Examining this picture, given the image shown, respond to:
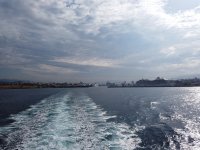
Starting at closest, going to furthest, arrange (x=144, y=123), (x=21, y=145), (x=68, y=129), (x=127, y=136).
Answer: (x=21, y=145), (x=127, y=136), (x=68, y=129), (x=144, y=123)

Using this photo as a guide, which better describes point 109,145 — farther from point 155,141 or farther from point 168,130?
point 168,130

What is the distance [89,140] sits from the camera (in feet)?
71.6

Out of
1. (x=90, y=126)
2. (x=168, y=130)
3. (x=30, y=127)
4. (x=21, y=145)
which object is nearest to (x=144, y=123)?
(x=168, y=130)

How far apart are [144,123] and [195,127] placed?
584cm

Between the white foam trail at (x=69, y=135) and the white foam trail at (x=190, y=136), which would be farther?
the white foam trail at (x=190, y=136)

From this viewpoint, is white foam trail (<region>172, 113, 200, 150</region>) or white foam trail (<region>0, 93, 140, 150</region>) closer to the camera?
white foam trail (<region>0, 93, 140, 150</region>)

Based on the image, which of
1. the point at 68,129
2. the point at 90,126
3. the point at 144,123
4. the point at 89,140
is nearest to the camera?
the point at 89,140

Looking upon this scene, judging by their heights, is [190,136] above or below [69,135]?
below

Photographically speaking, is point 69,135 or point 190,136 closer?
point 69,135

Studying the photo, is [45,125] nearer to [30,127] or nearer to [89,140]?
[30,127]

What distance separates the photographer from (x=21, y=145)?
20.3 m

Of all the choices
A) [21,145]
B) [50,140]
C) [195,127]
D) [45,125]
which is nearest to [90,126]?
[45,125]

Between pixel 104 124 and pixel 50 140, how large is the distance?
362 inches

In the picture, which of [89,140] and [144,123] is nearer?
[89,140]
